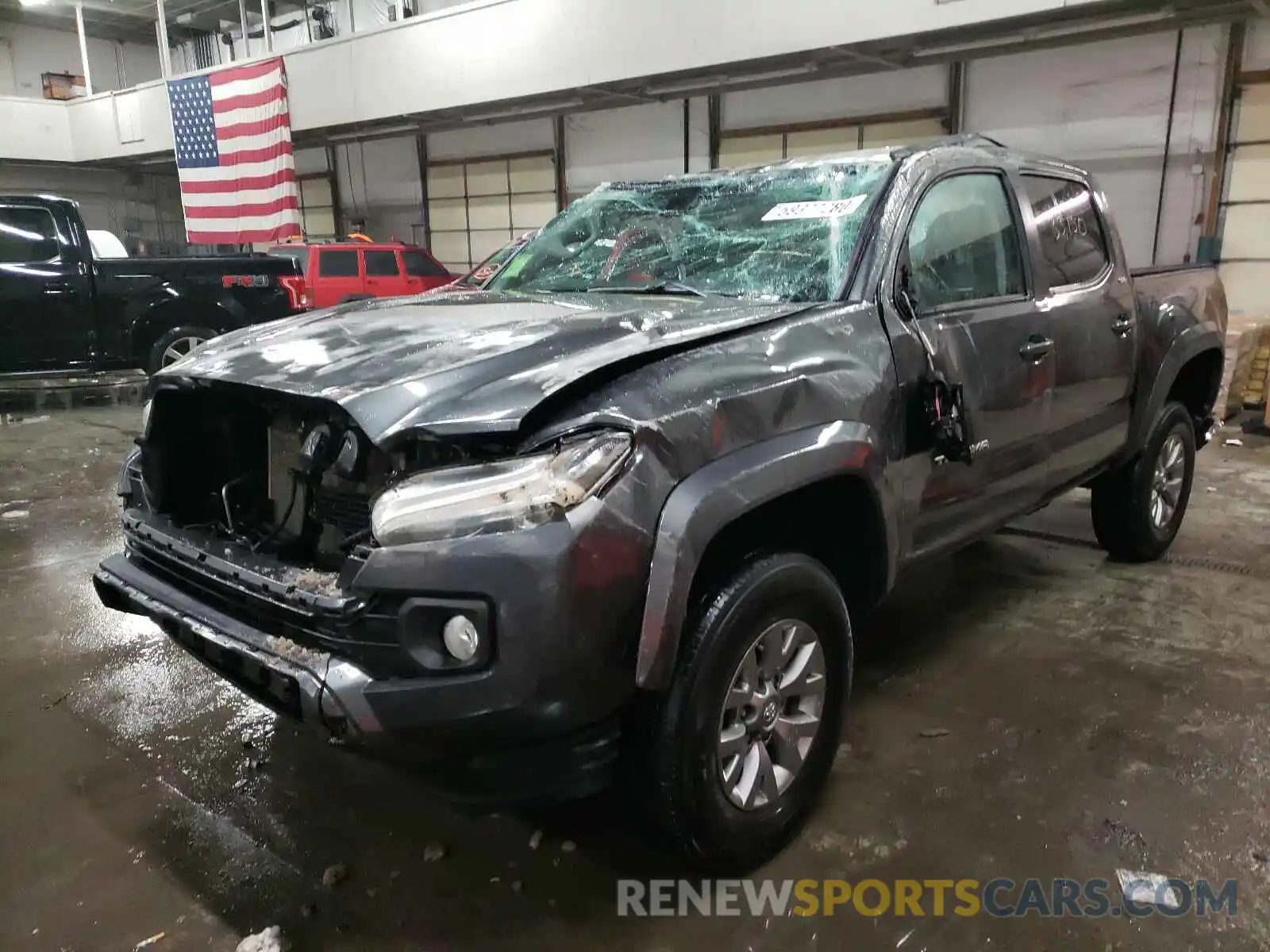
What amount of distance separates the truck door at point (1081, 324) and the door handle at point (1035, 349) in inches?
2.9

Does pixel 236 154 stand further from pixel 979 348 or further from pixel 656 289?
pixel 979 348

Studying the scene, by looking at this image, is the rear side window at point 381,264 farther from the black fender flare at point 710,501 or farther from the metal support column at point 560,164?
the black fender flare at point 710,501

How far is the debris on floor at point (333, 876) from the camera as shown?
6.90ft

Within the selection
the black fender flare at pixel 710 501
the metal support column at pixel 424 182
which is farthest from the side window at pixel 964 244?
the metal support column at pixel 424 182

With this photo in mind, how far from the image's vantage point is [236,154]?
45.3 ft

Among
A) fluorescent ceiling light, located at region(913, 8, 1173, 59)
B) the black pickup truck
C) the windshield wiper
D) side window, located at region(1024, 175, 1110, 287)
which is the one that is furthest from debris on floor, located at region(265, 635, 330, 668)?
fluorescent ceiling light, located at region(913, 8, 1173, 59)

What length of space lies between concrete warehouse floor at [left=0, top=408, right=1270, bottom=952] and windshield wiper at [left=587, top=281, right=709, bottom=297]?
146cm

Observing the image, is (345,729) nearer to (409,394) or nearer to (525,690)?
(525,690)

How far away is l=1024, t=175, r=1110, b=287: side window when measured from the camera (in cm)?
314

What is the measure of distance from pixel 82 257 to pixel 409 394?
26.1ft

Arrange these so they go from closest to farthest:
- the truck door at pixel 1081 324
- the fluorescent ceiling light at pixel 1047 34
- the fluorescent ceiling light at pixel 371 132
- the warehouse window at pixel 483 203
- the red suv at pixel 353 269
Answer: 1. the truck door at pixel 1081 324
2. the fluorescent ceiling light at pixel 1047 34
3. the red suv at pixel 353 269
4. the warehouse window at pixel 483 203
5. the fluorescent ceiling light at pixel 371 132

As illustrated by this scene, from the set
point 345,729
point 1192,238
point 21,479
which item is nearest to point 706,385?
point 345,729

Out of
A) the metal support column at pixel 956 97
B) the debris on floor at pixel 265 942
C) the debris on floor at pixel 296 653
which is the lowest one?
the debris on floor at pixel 265 942

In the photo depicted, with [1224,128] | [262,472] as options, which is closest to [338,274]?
[1224,128]
